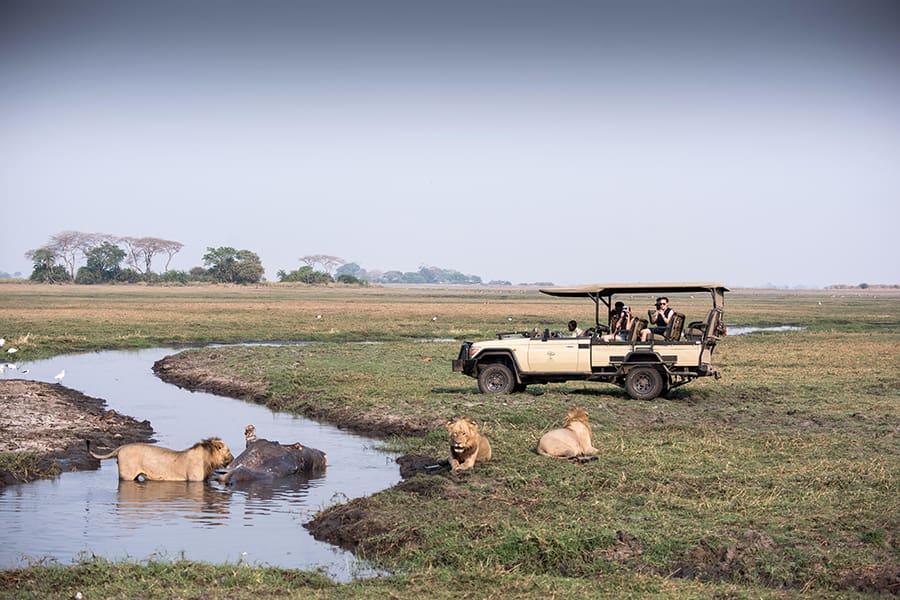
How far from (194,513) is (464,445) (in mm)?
3491

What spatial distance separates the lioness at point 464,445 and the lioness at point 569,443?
0.99m

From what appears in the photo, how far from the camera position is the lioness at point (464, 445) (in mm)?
13414

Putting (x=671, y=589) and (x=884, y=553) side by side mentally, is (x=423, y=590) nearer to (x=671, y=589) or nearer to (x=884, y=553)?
(x=671, y=589)

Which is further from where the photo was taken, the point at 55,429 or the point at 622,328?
the point at 622,328

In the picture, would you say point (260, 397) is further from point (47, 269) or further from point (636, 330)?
point (47, 269)

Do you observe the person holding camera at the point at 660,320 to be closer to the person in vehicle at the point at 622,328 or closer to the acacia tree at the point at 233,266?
the person in vehicle at the point at 622,328

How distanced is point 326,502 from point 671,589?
18.9ft

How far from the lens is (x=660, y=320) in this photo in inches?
848

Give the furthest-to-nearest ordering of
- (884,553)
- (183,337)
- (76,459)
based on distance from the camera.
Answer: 1. (183,337)
2. (76,459)
3. (884,553)

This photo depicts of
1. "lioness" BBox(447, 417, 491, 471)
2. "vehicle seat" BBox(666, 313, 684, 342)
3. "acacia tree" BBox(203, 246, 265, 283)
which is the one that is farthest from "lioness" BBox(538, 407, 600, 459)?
"acacia tree" BBox(203, 246, 265, 283)

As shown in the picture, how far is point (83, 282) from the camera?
155 m

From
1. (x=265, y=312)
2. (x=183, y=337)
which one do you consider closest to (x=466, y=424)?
(x=183, y=337)

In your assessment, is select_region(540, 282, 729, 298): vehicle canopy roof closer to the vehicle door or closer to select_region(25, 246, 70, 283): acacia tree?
the vehicle door

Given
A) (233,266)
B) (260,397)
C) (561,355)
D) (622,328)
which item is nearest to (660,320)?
(622,328)
